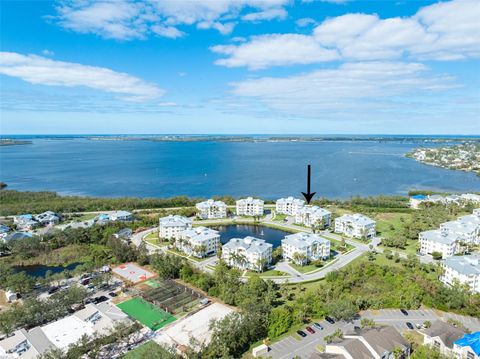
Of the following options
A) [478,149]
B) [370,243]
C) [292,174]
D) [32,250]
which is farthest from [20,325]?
[478,149]

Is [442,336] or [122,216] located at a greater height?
[122,216]

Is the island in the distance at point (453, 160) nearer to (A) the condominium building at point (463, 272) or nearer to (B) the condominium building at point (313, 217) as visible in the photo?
(B) the condominium building at point (313, 217)

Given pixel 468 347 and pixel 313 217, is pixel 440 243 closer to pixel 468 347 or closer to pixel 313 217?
pixel 313 217

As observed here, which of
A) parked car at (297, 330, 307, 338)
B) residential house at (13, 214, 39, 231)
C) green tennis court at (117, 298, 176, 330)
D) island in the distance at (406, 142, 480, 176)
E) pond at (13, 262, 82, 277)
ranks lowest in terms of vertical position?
pond at (13, 262, 82, 277)

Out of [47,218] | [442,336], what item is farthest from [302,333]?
[47,218]

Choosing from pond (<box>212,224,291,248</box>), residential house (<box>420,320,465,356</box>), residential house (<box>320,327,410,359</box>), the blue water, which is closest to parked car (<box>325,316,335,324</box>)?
residential house (<box>320,327,410,359</box>)

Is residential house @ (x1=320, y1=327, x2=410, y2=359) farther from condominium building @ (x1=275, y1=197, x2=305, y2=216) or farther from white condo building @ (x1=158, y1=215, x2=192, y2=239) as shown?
condominium building @ (x1=275, y1=197, x2=305, y2=216)

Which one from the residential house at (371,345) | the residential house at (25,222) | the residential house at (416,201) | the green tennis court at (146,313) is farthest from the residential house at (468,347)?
the residential house at (25,222)
